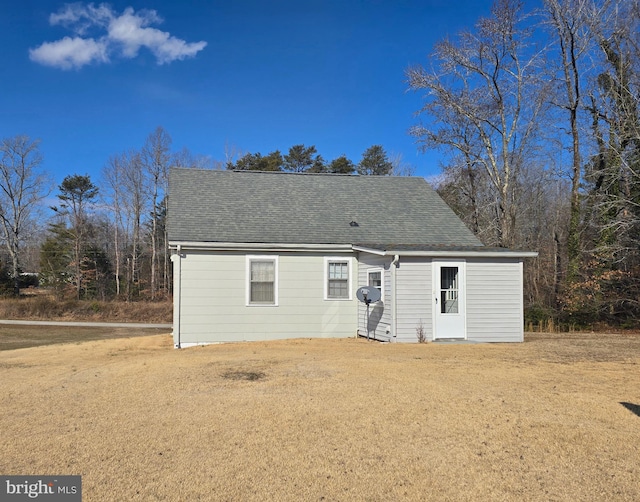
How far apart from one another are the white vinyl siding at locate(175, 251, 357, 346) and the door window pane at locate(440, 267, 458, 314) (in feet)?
8.63

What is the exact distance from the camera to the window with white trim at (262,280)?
45.0ft

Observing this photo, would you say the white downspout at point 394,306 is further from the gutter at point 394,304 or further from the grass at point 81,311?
the grass at point 81,311

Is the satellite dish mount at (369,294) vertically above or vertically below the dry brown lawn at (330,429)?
above

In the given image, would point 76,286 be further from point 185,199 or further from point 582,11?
point 582,11

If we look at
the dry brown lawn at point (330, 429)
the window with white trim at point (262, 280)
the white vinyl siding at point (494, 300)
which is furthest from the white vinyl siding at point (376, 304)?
the dry brown lawn at point (330, 429)

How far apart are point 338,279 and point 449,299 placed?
319cm

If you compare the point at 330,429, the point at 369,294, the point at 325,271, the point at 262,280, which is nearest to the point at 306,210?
the point at 325,271

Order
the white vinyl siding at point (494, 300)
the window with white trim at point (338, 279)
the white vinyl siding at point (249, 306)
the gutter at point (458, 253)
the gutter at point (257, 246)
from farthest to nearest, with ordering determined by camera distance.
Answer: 1. the window with white trim at point (338, 279)
2. the white vinyl siding at point (249, 306)
3. the gutter at point (257, 246)
4. the white vinyl siding at point (494, 300)
5. the gutter at point (458, 253)

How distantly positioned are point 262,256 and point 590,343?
29.4 feet

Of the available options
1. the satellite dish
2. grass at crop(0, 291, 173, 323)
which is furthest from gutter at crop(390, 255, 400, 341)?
grass at crop(0, 291, 173, 323)

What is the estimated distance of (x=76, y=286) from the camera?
33.8 metres

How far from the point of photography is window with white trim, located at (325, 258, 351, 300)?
46.3ft

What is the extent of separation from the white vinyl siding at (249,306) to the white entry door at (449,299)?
256 centimetres

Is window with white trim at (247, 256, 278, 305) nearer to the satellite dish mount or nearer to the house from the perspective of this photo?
the house
